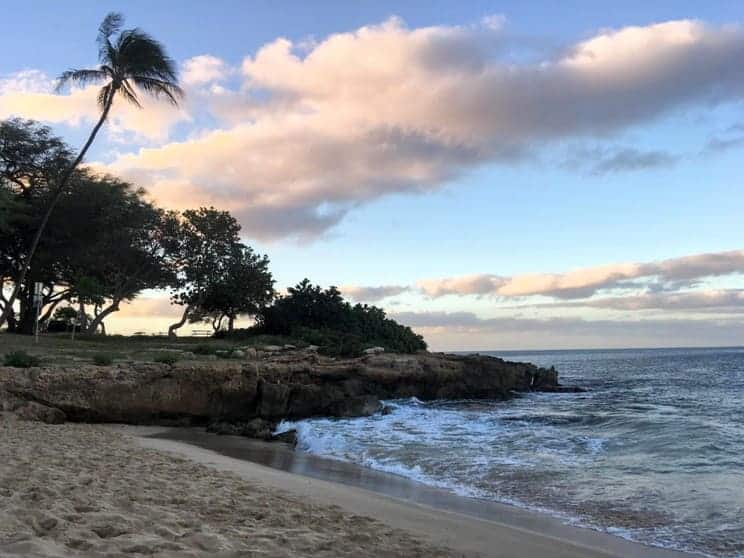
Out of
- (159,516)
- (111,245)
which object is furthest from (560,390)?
(159,516)

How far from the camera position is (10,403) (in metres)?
14.0

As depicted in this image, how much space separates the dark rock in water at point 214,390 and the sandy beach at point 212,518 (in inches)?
222

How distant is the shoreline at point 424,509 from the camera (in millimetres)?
6094

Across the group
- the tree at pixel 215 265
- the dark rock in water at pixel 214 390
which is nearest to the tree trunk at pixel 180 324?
the tree at pixel 215 265

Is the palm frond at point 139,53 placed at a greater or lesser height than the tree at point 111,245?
greater

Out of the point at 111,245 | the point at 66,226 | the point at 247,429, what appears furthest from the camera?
the point at 111,245

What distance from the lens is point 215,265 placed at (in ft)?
130

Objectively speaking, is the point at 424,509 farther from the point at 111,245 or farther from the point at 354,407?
the point at 111,245

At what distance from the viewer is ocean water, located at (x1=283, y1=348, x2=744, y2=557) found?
7.61m

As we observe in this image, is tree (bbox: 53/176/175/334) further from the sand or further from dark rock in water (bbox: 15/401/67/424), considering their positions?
the sand

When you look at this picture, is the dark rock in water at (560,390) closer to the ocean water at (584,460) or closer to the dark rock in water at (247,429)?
the ocean water at (584,460)

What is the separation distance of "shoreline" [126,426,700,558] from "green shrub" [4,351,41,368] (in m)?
5.50

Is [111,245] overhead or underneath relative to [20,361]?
overhead

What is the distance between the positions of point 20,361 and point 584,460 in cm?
1394
